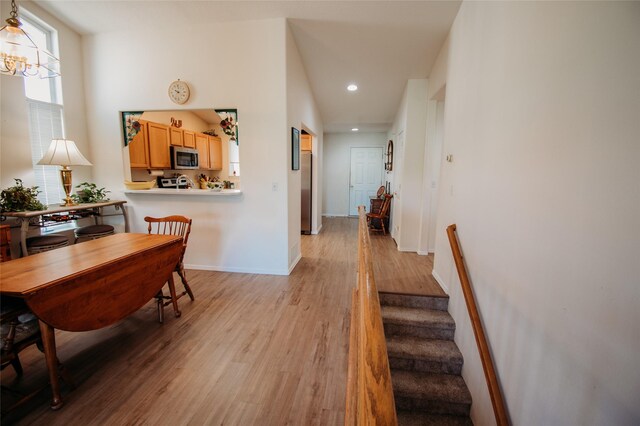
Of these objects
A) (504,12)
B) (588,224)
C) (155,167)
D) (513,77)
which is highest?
(504,12)

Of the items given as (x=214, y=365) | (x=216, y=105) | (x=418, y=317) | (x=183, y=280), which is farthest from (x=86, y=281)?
(x=418, y=317)

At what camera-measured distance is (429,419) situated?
2.09 meters

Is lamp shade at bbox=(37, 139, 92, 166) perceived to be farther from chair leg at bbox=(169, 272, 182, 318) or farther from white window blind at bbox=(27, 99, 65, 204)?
chair leg at bbox=(169, 272, 182, 318)

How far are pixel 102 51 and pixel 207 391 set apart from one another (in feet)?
14.0

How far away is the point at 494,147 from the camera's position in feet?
5.87

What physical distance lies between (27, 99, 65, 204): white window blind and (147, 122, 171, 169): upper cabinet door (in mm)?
1122

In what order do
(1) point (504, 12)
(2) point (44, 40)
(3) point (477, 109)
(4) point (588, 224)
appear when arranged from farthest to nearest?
(2) point (44, 40), (3) point (477, 109), (1) point (504, 12), (4) point (588, 224)

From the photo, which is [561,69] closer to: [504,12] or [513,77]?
[513,77]

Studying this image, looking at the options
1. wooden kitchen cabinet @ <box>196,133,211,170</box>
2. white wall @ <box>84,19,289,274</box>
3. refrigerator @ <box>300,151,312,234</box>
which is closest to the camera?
white wall @ <box>84,19,289,274</box>

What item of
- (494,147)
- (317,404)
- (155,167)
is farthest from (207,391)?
(155,167)

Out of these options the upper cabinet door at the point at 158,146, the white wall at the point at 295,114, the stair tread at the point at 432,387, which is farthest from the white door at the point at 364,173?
the stair tread at the point at 432,387

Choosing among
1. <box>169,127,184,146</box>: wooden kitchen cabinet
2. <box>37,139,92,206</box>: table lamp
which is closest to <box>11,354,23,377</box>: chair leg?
<box>37,139,92,206</box>: table lamp

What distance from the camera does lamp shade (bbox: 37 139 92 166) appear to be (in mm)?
2945

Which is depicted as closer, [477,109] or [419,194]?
[477,109]
